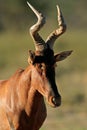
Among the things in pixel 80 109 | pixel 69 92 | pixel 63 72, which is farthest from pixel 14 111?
pixel 63 72

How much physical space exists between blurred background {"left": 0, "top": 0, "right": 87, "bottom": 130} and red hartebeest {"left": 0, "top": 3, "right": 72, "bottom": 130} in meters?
7.94

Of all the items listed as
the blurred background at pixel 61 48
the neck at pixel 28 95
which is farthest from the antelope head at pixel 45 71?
the blurred background at pixel 61 48

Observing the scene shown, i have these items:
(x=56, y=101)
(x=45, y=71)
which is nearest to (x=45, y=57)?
(x=45, y=71)

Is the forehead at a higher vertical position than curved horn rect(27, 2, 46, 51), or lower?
lower

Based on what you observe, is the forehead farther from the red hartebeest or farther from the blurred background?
the blurred background

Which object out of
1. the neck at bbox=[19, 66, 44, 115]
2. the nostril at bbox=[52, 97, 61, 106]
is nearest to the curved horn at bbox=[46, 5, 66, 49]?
the neck at bbox=[19, 66, 44, 115]

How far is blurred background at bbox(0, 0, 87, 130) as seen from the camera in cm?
3014

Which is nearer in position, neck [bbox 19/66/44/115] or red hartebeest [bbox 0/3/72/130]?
red hartebeest [bbox 0/3/72/130]

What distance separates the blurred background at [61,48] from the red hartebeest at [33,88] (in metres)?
7.94

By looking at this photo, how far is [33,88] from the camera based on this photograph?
1490 centimetres

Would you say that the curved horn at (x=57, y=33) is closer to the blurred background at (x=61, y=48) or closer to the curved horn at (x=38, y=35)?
the curved horn at (x=38, y=35)

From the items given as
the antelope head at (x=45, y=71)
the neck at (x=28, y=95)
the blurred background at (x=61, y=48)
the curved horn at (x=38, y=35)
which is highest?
the curved horn at (x=38, y=35)

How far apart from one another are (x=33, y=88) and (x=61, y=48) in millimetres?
37782

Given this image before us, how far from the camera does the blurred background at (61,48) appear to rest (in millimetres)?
30141
